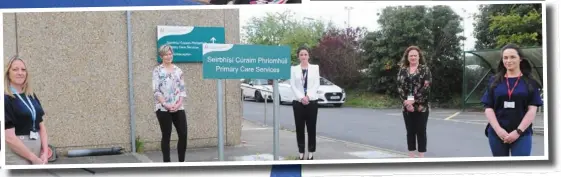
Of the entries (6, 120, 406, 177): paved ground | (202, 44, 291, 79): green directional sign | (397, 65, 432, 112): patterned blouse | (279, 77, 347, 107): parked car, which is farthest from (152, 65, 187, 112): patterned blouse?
(397, 65, 432, 112): patterned blouse

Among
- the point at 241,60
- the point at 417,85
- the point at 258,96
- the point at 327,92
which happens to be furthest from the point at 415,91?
the point at 241,60

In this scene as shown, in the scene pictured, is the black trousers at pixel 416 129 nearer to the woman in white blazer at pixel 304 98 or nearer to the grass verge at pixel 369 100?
the grass verge at pixel 369 100

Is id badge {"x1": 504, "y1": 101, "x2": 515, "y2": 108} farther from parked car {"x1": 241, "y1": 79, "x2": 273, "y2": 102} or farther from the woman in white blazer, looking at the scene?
parked car {"x1": 241, "y1": 79, "x2": 273, "y2": 102}

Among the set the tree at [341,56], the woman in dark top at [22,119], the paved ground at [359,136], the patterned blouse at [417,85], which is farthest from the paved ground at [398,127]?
the woman in dark top at [22,119]

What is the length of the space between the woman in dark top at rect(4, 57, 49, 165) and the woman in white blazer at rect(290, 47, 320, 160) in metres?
1.78

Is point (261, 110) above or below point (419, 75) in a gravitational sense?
below

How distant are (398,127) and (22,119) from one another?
260 cm

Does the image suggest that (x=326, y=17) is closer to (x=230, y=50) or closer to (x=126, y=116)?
(x=230, y=50)

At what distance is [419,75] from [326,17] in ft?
2.49

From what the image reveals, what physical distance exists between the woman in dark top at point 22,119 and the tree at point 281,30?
154cm

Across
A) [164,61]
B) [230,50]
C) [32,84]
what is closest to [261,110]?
[230,50]

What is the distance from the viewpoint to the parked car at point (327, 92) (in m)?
3.57

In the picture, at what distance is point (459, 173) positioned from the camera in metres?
Answer: 3.73

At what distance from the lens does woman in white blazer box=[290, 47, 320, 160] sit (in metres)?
3.55
